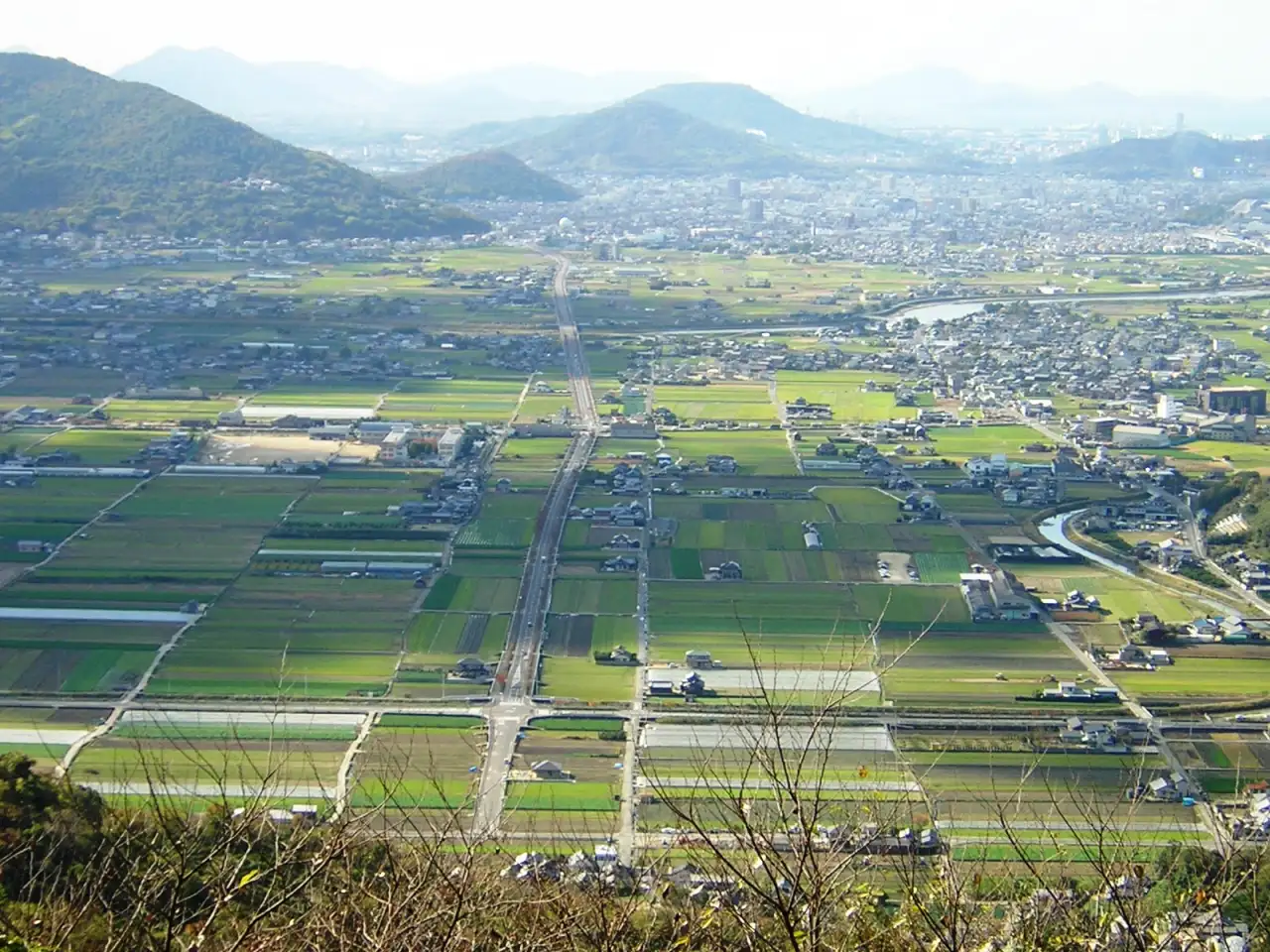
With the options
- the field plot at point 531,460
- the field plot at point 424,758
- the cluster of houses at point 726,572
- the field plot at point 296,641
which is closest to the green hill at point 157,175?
the field plot at point 531,460

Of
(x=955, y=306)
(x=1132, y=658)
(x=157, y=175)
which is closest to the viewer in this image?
(x=1132, y=658)

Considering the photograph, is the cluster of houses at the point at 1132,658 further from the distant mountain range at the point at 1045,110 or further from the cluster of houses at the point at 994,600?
the distant mountain range at the point at 1045,110

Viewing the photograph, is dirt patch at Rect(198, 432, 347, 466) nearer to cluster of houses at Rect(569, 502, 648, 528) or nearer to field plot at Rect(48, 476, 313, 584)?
field plot at Rect(48, 476, 313, 584)

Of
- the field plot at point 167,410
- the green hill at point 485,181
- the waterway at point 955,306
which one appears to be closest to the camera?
the field plot at point 167,410

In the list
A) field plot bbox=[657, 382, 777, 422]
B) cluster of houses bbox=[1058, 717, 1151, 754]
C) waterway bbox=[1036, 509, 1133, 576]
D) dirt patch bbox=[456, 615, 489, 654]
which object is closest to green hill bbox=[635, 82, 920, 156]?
field plot bbox=[657, 382, 777, 422]

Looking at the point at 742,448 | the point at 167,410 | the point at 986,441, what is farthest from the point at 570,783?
the point at 167,410

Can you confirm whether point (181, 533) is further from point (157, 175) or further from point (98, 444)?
point (157, 175)

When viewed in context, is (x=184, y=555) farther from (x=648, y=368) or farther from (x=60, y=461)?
(x=648, y=368)
